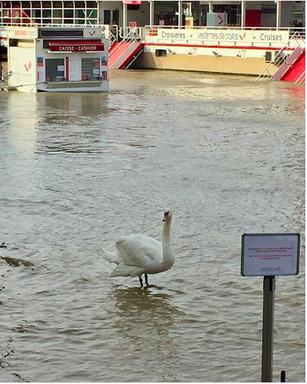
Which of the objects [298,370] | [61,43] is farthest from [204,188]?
[61,43]

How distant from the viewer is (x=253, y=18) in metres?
52.2

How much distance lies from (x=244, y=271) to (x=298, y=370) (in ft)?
6.34

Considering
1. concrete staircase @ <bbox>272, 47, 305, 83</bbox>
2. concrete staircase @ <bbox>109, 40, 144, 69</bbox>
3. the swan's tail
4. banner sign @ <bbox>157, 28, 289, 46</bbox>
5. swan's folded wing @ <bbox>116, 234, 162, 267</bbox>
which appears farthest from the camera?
concrete staircase @ <bbox>109, 40, 144, 69</bbox>

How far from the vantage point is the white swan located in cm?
944

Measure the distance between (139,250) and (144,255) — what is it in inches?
2.9

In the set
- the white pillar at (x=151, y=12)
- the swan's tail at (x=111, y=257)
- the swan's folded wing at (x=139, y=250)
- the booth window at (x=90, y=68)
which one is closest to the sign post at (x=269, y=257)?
the swan's folded wing at (x=139, y=250)

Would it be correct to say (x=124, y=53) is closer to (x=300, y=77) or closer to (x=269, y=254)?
(x=300, y=77)

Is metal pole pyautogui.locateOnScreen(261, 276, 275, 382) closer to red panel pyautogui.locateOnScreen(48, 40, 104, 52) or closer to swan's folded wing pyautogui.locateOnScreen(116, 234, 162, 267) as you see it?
swan's folded wing pyautogui.locateOnScreen(116, 234, 162, 267)

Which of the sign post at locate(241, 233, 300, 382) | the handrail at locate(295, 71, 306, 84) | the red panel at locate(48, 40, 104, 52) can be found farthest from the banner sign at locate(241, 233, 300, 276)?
the handrail at locate(295, 71, 306, 84)

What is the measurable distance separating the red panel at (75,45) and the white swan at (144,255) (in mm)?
23689

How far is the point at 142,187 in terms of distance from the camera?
15625mm

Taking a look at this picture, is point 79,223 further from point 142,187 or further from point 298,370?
point 298,370

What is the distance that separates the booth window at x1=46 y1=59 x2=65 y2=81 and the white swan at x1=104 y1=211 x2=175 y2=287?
24.1 metres

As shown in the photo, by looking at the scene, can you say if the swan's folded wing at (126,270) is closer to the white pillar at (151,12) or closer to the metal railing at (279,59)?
the metal railing at (279,59)
